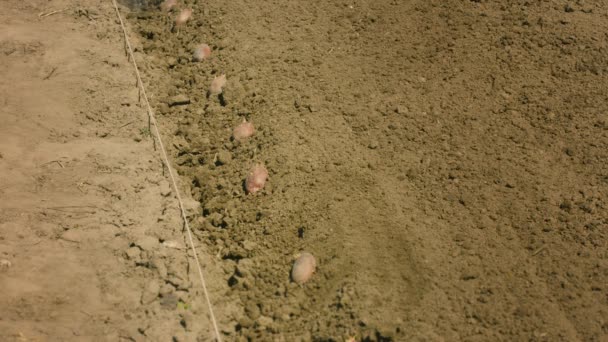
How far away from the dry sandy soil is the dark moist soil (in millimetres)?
12

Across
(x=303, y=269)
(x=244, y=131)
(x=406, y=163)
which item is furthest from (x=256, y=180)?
(x=406, y=163)

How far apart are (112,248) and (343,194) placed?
1.49 metres

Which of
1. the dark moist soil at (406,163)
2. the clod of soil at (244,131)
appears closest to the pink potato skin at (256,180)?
the dark moist soil at (406,163)

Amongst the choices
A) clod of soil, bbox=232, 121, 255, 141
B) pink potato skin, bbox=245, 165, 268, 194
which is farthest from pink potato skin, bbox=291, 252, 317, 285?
clod of soil, bbox=232, 121, 255, 141

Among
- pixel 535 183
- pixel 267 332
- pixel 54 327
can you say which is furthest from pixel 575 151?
pixel 54 327

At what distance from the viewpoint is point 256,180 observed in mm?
2955

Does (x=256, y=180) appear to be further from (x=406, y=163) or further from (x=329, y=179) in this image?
(x=406, y=163)

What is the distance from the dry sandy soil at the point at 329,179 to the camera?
7.91 ft

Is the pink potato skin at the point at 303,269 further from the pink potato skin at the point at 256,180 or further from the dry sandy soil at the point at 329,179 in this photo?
the pink potato skin at the point at 256,180

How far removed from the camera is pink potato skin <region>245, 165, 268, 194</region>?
9.70ft

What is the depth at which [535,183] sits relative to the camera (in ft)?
8.81

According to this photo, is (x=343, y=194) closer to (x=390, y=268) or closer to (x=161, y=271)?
(x=390, y=268)

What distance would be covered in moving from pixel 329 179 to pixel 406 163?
0.50 metres

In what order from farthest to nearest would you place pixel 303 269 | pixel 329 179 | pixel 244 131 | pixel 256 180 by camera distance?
pixel 244 131 < pixel 256 180 < pixel 329 179 < pixel 303 269
